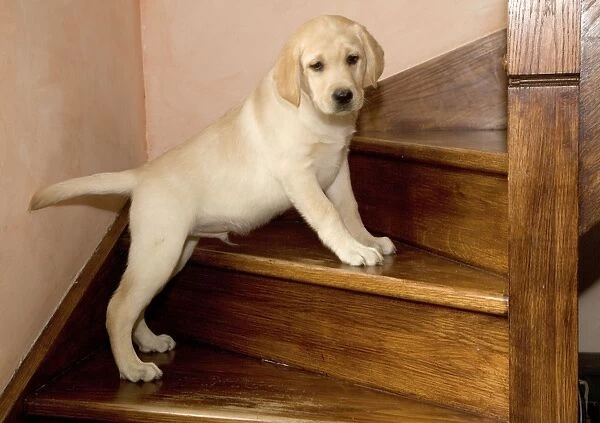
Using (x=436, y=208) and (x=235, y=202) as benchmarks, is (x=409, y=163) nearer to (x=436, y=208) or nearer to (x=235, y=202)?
(x=436, y=208)

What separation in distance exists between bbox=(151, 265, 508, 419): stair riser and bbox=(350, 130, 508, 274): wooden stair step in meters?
0.16

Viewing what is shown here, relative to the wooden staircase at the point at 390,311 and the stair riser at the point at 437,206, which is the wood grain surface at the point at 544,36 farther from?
the stair riser at the point at 437,206

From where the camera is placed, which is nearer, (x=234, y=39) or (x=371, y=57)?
(x=371, y=57)

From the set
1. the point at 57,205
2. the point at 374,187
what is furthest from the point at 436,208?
the point at 57,205

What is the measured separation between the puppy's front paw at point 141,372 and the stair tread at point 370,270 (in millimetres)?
251

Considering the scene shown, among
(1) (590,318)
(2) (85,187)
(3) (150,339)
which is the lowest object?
(1) (590,318)

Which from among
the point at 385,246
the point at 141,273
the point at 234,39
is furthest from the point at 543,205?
the point at 234,39

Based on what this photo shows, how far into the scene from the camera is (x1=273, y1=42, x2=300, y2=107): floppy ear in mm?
1640

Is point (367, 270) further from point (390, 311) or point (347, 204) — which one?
point (347, 204)

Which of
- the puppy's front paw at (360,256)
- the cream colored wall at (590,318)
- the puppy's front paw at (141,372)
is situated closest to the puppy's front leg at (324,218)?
the puppy's front paw at (360,256)

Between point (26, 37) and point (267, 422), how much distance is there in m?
0.82

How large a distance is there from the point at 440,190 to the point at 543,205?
0.39m

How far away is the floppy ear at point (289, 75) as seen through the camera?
5.38ft

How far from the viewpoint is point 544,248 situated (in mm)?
1235
